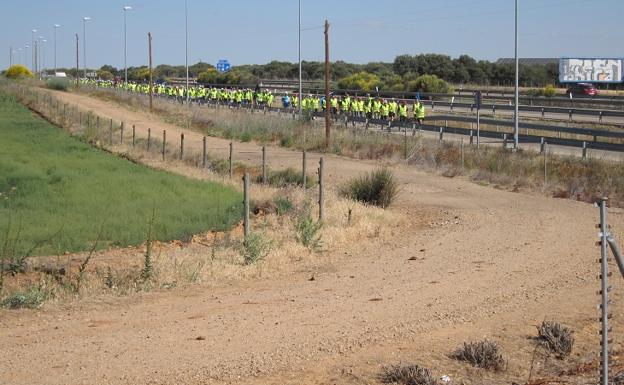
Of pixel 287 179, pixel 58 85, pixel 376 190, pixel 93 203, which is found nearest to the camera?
pixel 376 190

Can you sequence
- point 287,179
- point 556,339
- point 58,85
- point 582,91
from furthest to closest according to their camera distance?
point 58,85
point 582,91
point 287,179
point 556,339

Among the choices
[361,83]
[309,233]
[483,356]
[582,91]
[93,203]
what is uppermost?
[361,83]

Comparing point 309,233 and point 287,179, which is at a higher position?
point 287,179

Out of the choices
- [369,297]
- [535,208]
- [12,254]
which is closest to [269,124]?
[535,208]

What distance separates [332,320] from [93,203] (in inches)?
511

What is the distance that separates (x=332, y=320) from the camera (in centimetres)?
976

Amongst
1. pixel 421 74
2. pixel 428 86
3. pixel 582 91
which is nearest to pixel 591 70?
pixel 582 91

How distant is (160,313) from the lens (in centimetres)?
1014

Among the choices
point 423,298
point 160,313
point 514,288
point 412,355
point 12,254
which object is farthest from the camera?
point 12,254

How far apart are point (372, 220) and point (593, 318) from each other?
7.47 m

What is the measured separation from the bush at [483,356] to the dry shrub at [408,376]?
62 centimetres

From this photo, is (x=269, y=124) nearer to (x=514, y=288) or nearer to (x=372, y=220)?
(x=372, y=220)

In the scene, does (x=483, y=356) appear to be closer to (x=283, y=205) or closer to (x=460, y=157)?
(x=283, y=205)

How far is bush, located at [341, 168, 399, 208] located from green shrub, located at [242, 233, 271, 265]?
639 centimetres
